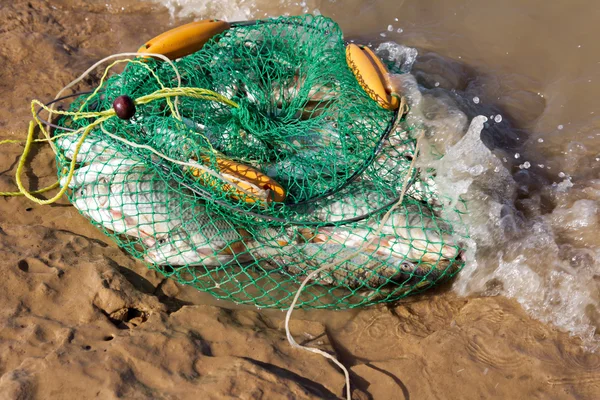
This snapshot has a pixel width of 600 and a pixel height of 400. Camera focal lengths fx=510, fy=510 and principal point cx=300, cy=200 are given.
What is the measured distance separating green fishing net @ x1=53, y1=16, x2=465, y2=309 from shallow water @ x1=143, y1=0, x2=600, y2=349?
0.33 meters

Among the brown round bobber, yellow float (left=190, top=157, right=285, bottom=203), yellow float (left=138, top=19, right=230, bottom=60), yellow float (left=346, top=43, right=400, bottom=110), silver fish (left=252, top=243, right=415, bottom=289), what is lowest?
silver fish (left=252, top=243, right=415, bottom=289)

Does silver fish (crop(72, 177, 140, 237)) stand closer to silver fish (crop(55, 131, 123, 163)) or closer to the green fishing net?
the green fishing net

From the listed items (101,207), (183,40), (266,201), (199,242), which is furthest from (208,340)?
(183,40)

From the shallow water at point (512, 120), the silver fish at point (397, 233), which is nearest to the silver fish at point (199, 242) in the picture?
the silver fish at point (397, 233)

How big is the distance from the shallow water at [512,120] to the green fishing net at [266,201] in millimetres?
335

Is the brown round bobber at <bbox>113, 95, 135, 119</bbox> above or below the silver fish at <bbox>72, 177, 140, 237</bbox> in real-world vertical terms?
above

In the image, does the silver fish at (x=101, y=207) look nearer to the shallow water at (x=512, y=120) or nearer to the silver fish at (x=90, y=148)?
the silver fish at (x=90, y=148)

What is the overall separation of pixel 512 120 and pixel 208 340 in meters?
3.91

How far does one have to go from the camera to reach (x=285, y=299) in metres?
→ 3.69

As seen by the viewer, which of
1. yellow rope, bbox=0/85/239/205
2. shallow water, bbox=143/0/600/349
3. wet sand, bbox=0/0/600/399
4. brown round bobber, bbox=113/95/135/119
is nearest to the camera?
wet sand, bbox=0/0/600/399

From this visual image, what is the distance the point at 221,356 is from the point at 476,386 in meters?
1.56

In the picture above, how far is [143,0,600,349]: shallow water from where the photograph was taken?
3.77 meters

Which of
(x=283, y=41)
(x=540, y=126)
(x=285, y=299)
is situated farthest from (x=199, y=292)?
(x=540, y=126)


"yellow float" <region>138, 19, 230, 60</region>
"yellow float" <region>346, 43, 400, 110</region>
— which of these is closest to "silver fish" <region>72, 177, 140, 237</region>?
"yellow float" <region>138, 19, 230, 60</region>
